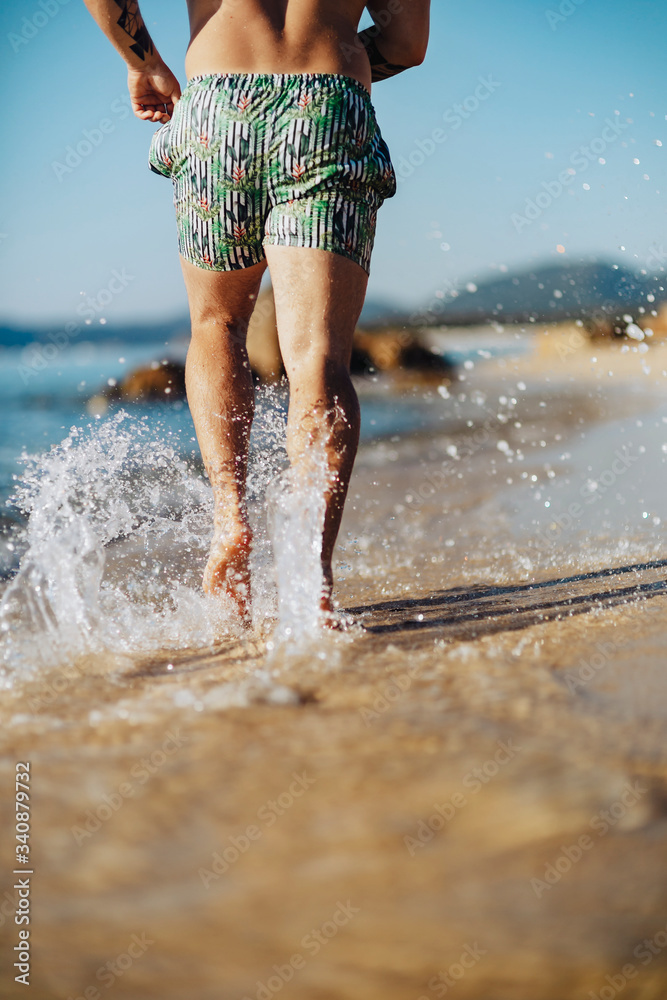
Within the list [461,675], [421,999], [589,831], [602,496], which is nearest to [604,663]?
[461,675]

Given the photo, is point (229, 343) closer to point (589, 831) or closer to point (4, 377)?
point (589, 831)

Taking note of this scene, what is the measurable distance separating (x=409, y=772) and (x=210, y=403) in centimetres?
96

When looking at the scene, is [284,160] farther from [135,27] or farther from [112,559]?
[112,559]

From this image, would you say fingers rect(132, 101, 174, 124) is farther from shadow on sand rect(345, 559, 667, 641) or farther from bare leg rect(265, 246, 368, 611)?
shadow on sand rect(345, 559, 667, 641)

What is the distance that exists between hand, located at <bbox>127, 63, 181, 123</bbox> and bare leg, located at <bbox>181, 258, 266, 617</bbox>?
49 centimetres

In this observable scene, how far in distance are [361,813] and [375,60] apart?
1582 mm

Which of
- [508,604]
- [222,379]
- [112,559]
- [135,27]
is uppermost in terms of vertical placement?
[135,27]

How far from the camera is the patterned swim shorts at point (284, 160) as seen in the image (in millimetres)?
1331

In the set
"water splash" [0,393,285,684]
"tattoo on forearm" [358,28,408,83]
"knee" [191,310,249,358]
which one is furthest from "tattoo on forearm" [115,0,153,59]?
"water splash" [0,393,285,684]

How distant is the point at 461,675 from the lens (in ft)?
3.64

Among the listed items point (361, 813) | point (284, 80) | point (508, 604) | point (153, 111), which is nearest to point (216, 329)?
point (284, 80)

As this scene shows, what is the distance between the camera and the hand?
5.64ft

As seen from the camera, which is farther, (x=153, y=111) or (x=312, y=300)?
(x=153, y=111)

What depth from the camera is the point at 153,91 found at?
1.77m
